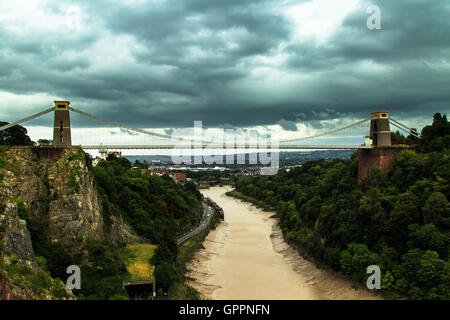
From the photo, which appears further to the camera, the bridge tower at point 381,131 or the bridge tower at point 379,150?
the bridge tower at point 381,131

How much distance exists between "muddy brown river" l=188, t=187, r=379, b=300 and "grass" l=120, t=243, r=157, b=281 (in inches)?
152

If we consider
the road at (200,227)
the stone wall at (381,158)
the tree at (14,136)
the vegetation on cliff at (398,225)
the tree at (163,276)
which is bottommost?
the road at (200,227)

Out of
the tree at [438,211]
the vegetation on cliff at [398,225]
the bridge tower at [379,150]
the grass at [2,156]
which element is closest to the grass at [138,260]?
the grass at [2,156]

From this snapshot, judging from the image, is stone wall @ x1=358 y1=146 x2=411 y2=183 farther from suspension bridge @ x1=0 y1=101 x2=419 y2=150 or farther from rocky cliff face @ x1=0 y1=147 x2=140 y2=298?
rocky cliff face @ x1=0 y1=147 x2=140 y2=298

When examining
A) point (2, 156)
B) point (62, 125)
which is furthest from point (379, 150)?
point (2, 156)

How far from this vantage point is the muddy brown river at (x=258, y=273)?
2438 centimetres

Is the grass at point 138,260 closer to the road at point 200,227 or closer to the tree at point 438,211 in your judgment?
the road at point 200,227

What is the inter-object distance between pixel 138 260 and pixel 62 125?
448 inches

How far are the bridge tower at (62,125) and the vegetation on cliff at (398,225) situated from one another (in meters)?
21.6

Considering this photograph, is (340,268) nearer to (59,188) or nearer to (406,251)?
(406,251)

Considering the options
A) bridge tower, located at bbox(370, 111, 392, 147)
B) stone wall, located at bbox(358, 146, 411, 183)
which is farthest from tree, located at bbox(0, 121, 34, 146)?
bridge tower, located at bbox(370, 111, 392, 147)

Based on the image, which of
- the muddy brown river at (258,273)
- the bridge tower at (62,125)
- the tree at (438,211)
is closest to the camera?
the tree at (438,211)

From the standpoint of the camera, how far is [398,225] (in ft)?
76.8
